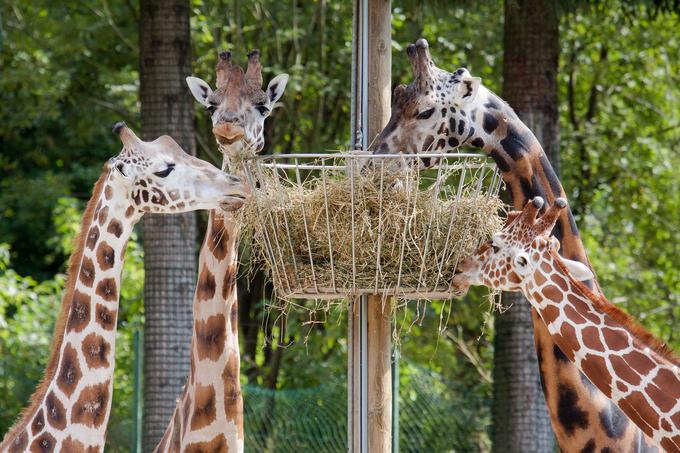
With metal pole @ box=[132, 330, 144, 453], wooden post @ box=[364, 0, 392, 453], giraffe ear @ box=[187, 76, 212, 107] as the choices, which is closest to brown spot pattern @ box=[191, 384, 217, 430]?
wooden post @ box=[364, 0, 392, 453]

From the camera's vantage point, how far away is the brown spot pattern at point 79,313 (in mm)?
5512

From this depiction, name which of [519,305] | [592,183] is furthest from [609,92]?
[519,305]

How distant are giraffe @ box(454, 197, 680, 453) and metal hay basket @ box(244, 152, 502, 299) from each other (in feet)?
0.45

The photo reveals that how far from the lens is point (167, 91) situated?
962cm

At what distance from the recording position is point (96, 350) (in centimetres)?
548

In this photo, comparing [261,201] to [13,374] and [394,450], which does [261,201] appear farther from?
[13,374]

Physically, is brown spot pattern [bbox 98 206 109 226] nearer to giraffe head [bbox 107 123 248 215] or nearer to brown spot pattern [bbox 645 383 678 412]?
giraffe head [bbox 107 123 248 215]

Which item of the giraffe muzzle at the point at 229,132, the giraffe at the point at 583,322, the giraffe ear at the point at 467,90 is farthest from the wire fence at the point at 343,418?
the giraffe at the point at 583,322

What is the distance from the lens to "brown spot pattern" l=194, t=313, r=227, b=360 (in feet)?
19.0

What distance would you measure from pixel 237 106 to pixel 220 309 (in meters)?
0.97

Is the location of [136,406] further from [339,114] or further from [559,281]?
[559,281]

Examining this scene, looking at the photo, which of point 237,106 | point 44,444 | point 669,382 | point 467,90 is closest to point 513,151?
point 467,90

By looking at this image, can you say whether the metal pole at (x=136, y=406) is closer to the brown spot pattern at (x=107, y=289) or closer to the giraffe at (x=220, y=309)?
the giraffe at (x=220, y=309)

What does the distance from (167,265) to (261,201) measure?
4.84m
